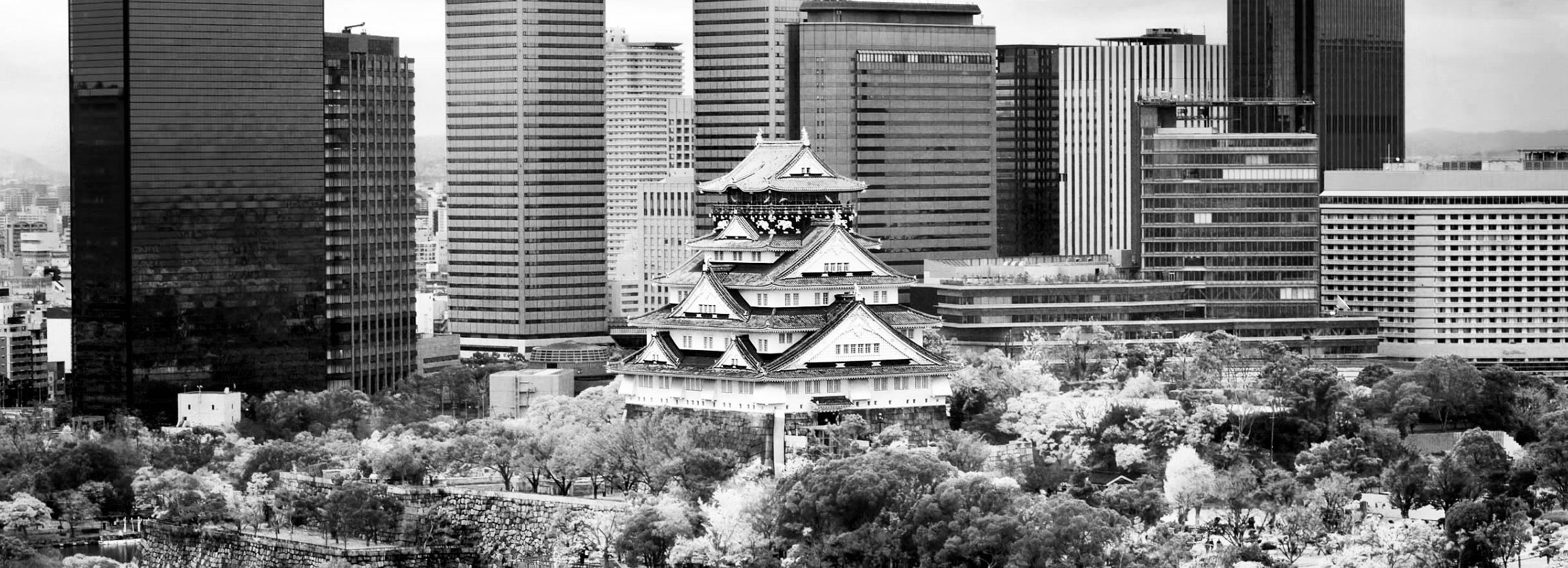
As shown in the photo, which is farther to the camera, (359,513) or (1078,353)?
(1078,353)

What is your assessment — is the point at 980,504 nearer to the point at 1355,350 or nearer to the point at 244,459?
the point at 244,459

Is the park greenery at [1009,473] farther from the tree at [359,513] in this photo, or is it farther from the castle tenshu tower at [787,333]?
the castle tenshu tower at [787,333]

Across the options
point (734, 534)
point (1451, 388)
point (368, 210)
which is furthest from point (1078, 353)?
point (368, 210)

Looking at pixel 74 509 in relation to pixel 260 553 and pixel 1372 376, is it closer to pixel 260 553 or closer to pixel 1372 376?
pixel 260 553

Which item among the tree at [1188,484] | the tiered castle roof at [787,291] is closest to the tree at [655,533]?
the tiered castle roof at [787,291]

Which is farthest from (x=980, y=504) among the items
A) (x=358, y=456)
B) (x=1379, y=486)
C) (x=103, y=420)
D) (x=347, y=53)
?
(x=347, y=53)

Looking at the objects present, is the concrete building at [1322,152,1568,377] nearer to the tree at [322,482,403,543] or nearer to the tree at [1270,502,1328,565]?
the tree at [1270,502,1328,565]
